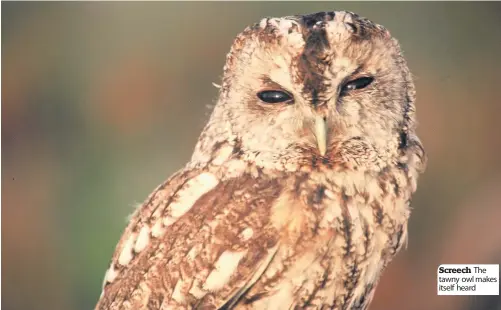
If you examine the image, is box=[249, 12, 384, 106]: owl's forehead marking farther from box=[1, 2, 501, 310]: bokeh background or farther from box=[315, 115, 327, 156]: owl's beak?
box=[1, 2, 501, 310]: bokeh background

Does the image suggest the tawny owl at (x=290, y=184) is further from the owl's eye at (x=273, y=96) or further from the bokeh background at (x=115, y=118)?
the bokeh background at (x=115, y=118)

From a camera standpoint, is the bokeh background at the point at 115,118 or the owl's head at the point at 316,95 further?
the bokeh background at the point at 115,118

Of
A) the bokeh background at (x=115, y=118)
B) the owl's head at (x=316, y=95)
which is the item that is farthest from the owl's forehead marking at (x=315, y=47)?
the bokeh background at (x=115, y=118)

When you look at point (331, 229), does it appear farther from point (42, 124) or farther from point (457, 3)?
point (42, 124)

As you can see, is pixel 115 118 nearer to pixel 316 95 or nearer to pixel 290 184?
pixel 290 184

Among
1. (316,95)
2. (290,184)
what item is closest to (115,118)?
→ (290,184)

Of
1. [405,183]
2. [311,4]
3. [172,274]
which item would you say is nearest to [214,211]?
[172,274]

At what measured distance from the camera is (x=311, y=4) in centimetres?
227

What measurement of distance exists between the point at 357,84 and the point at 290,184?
10.6 inches

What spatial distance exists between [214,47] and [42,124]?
627 millimetres

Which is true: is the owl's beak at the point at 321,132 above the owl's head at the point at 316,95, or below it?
below

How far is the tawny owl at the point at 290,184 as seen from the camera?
1.48 m

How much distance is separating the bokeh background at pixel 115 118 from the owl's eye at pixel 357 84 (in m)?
0.61

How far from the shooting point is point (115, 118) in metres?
2.48
